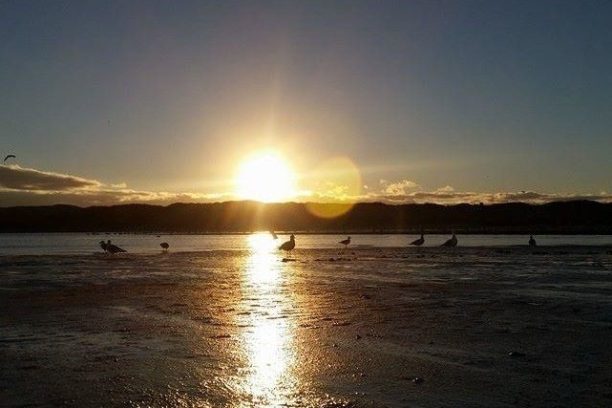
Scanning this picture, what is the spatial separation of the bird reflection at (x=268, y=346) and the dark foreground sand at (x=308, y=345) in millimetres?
31

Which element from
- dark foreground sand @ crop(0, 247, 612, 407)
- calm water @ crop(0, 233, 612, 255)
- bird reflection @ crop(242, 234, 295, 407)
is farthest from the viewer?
calm water @ crop(0, 233, 612, 255)

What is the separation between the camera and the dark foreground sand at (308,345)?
7.44 metres

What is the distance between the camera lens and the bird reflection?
24.8 feet

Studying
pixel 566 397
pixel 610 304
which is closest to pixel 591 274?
pixel 610 304

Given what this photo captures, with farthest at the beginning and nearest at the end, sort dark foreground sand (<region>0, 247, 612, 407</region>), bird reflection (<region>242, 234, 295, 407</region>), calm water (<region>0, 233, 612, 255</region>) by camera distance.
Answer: calm water (<region>0, 233, 612, 255</region>)
bird reflection (<region>242, 234, 295, 407</region>)
dark foreground sand (<region>0, 247, 612, 407</region>)

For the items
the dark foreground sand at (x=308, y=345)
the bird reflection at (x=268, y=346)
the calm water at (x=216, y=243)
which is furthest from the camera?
the calm water at (x=216, y=243)

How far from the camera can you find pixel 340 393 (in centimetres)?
747

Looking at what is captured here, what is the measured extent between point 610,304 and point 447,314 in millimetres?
4190

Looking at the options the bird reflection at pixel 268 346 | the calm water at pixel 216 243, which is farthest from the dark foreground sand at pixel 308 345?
the calm water at pixel 216 243

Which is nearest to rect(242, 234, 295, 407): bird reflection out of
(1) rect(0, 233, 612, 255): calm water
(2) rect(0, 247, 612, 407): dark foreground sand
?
(2) rect(0, 247, 612, 407): dark foreground sand

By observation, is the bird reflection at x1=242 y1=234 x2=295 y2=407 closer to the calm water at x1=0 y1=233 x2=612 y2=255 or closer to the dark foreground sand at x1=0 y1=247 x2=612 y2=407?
the dark foreground sand at x1=0 y1=247 x2=612 y2=407

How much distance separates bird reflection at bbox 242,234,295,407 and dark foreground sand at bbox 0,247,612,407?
3 centimetres

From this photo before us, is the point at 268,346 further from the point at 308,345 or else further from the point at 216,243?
the point at 216,243

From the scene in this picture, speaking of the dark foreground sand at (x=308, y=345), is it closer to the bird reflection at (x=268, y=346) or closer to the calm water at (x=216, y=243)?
the bird reflection at (x=268, y=346)
